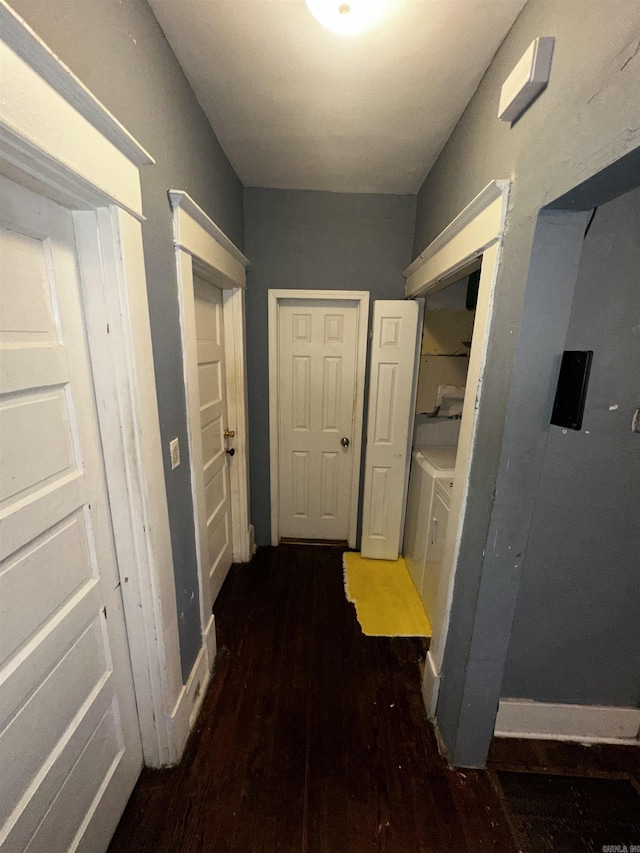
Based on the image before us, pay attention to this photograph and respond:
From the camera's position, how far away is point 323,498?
103 inches

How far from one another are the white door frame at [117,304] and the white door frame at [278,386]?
1.33m

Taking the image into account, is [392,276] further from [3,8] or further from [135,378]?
[3,8]

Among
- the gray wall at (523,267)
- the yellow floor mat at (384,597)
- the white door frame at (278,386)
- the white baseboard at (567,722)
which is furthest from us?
the white door frame at (278,386)

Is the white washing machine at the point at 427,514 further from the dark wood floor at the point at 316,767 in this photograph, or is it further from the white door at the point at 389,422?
the dark wood floor at the point at 316,767

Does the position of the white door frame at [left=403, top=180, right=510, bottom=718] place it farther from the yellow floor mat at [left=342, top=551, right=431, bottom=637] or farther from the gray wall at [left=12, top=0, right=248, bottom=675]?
the gray wall at [left=12, top=0, right=248, bottom=675]

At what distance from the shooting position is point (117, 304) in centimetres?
89

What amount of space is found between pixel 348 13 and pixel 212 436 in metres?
1.70

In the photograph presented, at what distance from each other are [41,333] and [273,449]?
69.4 inches

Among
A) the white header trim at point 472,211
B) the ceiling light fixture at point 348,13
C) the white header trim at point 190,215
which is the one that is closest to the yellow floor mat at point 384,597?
the white header trim at point 472,211

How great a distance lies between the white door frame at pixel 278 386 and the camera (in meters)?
2.25

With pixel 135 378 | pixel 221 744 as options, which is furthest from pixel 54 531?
pixel 221 744

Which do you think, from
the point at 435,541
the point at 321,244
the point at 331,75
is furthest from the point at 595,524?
the point at 321,244

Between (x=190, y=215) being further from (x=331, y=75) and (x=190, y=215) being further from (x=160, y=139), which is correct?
(x=331, y=75)

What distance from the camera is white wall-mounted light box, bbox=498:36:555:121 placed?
0.81m
